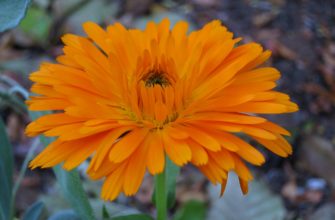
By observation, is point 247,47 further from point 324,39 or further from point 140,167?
point 324,39

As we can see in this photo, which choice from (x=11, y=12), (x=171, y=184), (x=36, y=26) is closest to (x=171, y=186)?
(x=171, y=184)

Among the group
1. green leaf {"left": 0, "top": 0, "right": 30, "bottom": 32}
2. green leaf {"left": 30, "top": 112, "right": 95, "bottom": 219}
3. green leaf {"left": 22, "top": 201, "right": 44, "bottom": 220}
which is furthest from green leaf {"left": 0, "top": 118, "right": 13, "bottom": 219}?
green leaf {"left": 0, "top": 0, "right": 30, "bottom": 32}

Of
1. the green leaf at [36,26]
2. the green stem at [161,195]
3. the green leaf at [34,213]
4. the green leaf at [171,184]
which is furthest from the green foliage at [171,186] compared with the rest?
the green leaf at [36,26]

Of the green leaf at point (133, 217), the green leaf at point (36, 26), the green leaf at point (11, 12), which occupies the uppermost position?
the green leaf at point (36, 26)

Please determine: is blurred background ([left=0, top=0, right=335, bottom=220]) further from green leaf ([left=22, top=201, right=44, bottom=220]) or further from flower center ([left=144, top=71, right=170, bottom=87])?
flower center ([left=144, top=71, right=170, bottom=87])

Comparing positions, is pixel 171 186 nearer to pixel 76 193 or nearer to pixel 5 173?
pixel 76 193

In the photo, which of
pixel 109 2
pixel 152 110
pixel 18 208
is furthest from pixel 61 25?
pixel 152 110

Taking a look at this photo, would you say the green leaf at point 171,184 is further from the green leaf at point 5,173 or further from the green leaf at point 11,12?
the green leaf at point 11,12
